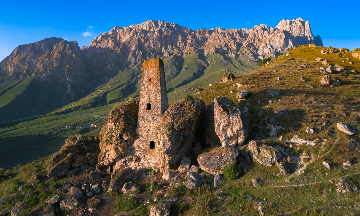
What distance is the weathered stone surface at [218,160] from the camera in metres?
21.8

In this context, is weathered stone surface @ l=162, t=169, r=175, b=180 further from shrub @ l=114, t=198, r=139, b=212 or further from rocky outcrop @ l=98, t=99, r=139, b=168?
rocky outcrop @ l=98, t=99, r=139, b=168

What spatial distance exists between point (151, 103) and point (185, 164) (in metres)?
11.0

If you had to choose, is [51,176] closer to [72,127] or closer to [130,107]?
[130,107]

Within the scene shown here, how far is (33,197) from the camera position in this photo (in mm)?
23578

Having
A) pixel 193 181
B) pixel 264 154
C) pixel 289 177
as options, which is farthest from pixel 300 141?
pixel 193 181

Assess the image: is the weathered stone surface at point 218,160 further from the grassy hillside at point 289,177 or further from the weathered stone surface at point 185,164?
the weathered stone surface at point 185,164

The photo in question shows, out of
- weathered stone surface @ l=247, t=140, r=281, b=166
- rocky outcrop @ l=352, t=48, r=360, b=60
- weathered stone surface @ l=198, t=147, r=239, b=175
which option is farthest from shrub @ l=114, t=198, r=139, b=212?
rocky outcrop @ l=352, t=48, r=360, b=60

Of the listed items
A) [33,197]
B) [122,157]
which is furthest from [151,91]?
[33,197]

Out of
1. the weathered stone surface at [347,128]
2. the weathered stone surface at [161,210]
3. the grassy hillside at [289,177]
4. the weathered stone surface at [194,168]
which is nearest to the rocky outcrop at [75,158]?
the grassy hillside at [289,177]

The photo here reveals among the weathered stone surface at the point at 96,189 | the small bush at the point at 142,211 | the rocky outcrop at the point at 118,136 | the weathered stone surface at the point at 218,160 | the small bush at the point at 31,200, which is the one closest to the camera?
the small bush at the point at 142,211

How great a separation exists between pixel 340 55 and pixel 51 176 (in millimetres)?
97206

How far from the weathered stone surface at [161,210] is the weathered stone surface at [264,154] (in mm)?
12607

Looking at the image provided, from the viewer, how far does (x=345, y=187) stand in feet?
55.5

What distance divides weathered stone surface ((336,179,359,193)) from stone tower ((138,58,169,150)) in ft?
74.8
